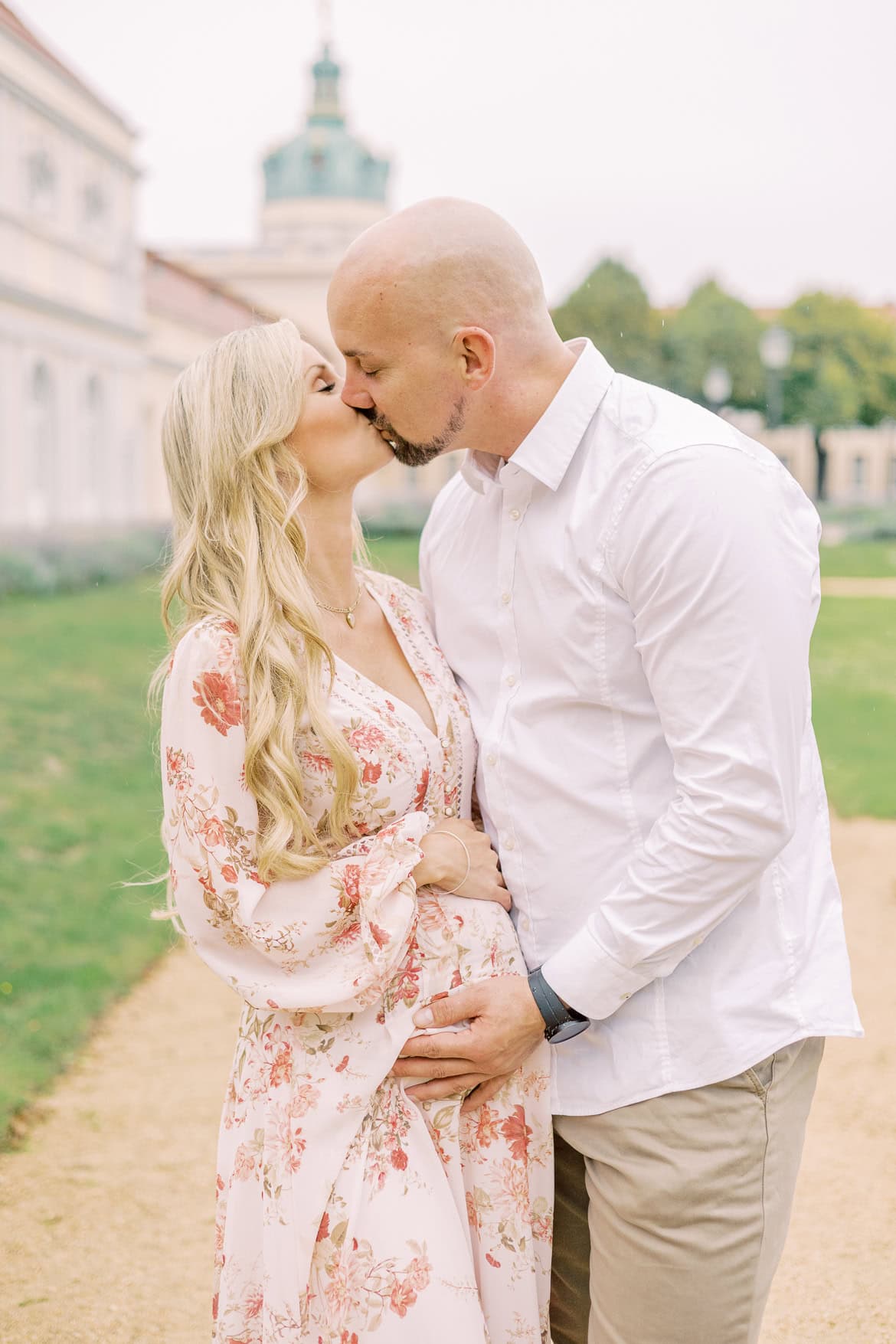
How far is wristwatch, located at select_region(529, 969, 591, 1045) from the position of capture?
2309 mm

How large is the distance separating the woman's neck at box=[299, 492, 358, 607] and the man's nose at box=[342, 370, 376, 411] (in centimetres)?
22

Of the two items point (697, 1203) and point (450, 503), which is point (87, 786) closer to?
point (450, 503)

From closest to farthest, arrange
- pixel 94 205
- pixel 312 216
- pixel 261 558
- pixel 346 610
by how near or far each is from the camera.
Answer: pixel 261 558, pixel 346 610, pixel 94 205, pixel 312 216

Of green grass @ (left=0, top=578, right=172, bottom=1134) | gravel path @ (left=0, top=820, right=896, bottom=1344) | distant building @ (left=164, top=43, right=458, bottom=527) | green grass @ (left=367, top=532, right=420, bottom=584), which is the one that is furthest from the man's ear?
distant building @ (left=164, top=43, right=458, bottom=527)

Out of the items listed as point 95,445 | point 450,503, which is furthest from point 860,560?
point 450,503

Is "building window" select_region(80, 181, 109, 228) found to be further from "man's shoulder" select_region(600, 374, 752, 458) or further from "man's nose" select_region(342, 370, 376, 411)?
"man's shoulder" select_region(600, 374, 752, 458)

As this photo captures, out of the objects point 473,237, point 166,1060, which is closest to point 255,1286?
point 473,237

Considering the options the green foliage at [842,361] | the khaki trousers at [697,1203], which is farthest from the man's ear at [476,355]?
the green foliage at [842,361]

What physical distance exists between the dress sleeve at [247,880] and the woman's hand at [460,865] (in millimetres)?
50

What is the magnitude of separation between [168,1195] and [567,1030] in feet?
9.78

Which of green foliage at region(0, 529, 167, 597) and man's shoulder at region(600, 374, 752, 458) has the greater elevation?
man's shoulder at region(600, 374, 752, 458)

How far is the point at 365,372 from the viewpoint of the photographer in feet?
8.14

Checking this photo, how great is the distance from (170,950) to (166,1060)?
1.43 m

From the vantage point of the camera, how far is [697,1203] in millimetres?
2293
